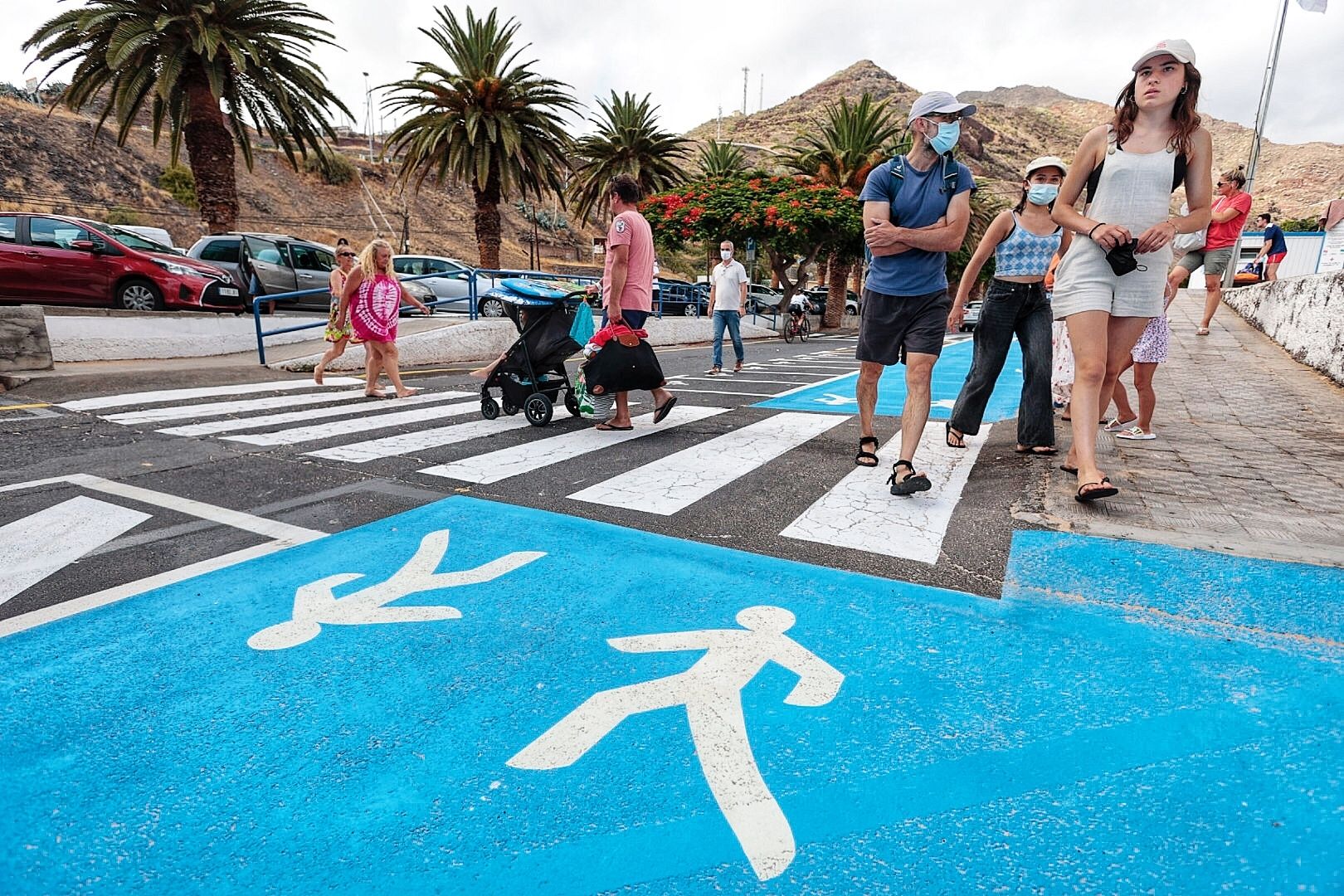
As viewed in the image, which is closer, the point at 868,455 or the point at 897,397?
the point at 868,455

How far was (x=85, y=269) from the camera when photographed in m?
11.2

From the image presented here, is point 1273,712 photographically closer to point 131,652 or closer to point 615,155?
point 131,652

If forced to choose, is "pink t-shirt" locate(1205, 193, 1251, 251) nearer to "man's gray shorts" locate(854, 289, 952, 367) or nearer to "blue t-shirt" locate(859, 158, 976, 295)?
"blue t-shirt" locate(859, 158, 976, 295)

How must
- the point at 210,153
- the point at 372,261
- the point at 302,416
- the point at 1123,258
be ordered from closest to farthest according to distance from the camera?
the point at 1123,258 → the point at 302,416 → the point at 372,261 → the point at 210,153

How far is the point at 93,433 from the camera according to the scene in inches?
218

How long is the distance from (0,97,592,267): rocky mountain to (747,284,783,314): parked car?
2423 cm

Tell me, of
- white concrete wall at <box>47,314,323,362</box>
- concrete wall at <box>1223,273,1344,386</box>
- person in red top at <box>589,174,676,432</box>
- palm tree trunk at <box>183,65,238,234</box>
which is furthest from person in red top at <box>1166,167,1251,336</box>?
palm tree trunk at <box>183,65,238,234</box>

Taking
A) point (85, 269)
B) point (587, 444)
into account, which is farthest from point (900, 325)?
point (85, 269)

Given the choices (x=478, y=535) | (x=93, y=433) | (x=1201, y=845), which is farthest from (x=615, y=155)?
(x=1201, y=845)

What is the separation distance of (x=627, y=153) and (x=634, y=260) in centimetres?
2854

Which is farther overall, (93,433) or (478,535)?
(93,433)

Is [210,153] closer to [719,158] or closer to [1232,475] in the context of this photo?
[1232,475]

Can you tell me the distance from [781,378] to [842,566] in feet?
25.3

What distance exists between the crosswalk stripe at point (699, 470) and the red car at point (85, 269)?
10.9 metres
